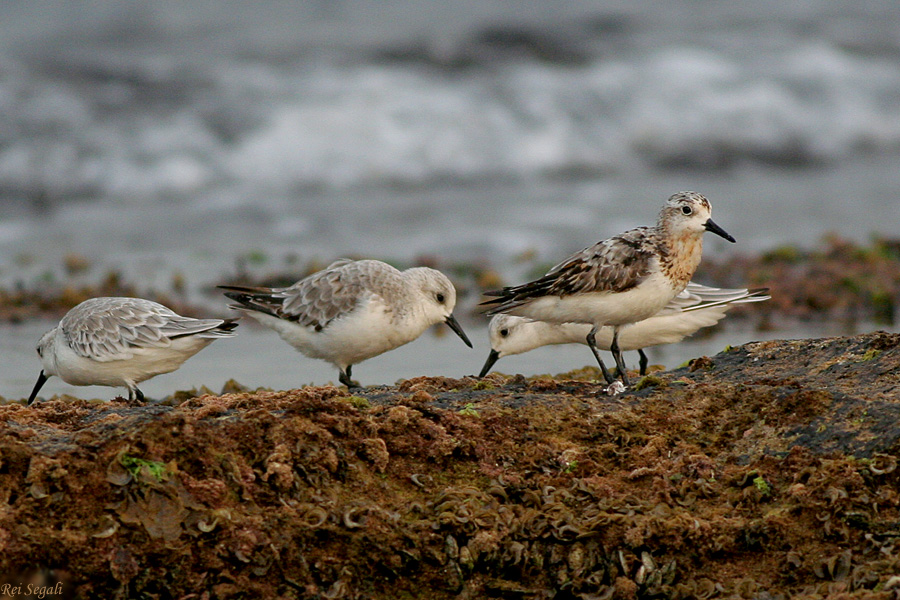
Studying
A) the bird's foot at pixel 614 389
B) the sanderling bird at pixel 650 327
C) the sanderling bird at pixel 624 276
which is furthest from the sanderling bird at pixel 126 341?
the bird's foot at pixel 614 389

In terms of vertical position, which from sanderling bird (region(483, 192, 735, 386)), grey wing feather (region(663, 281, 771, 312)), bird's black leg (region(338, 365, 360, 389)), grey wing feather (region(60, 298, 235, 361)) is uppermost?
sanderling bird (region(483, 192, 735, 386))

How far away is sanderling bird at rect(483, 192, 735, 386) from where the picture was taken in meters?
6.98

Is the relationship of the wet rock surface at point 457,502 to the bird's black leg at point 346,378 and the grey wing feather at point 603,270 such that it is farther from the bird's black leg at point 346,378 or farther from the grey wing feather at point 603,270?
the bird's black leg at point 346,378

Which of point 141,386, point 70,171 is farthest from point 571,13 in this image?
point 141,386

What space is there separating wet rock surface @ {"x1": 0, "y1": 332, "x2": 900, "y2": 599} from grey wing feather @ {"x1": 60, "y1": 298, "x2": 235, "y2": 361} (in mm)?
1921

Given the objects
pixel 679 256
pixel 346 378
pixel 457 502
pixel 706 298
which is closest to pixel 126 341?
pixel 346 378

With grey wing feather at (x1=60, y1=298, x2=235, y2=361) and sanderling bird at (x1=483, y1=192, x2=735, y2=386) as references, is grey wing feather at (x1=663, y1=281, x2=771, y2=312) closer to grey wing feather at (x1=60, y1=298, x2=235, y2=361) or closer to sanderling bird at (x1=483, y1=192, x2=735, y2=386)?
sanderling bird at (x1=483, y1=192, x2=735, y2=386)

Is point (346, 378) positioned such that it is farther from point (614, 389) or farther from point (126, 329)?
point (614, 389)

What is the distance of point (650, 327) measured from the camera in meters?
8.67

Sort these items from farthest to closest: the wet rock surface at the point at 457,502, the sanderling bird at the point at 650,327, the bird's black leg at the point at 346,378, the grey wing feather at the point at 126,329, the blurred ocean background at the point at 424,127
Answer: the blurred ocean background at the point at 424,127
the sanderling bird at the point at 650,327
the bird's black leg at the point at 346,378
the grey wing feather at the point at 126,329
the wet rock surface at the point at 457,502

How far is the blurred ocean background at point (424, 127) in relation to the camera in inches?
611

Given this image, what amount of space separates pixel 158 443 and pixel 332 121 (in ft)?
50.5

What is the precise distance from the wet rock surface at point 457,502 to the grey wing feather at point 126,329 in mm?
1921

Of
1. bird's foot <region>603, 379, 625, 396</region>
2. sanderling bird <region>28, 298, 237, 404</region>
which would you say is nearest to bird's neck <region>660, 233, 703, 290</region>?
bird's foot <region>603, 379, 625, 396</region>
